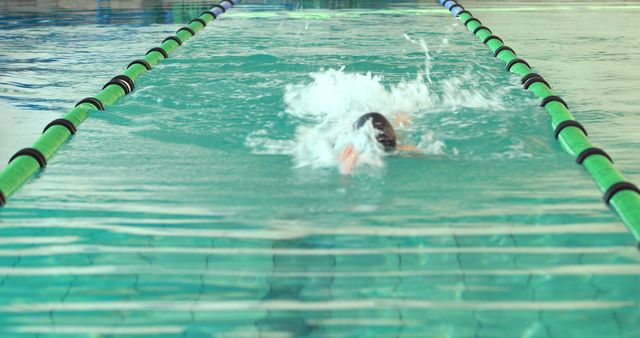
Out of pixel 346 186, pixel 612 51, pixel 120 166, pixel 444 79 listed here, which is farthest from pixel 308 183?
pixel 612 51

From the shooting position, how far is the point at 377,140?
14.3 ft

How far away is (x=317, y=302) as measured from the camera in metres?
2.72

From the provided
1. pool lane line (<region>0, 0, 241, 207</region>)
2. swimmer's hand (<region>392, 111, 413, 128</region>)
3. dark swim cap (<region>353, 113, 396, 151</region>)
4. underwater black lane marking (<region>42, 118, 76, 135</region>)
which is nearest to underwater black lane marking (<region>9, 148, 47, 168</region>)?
pool lane line (<region>0, 0, 241, 207</region>)

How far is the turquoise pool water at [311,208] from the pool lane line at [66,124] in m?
0.08

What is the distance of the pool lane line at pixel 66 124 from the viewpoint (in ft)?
13.3

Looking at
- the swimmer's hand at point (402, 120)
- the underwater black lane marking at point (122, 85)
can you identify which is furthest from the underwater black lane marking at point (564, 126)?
the underwater black lane marking at point (122, 85)

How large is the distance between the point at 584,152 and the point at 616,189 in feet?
1.97

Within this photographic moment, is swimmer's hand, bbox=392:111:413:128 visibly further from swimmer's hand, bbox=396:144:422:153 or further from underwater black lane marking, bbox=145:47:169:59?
underwater black lane marking, bbox=145:47:169:59

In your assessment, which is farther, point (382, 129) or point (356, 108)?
point (356, 108)

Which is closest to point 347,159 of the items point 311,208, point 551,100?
point 311,208

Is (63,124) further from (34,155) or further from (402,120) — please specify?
(402,120)

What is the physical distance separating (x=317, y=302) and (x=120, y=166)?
183 centimetres

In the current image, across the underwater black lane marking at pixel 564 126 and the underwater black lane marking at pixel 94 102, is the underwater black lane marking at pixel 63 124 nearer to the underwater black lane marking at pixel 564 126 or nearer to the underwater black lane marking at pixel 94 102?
the underwater black lane marking at pixel 94 102

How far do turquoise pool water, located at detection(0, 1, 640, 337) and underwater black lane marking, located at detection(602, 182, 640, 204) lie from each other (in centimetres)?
4
